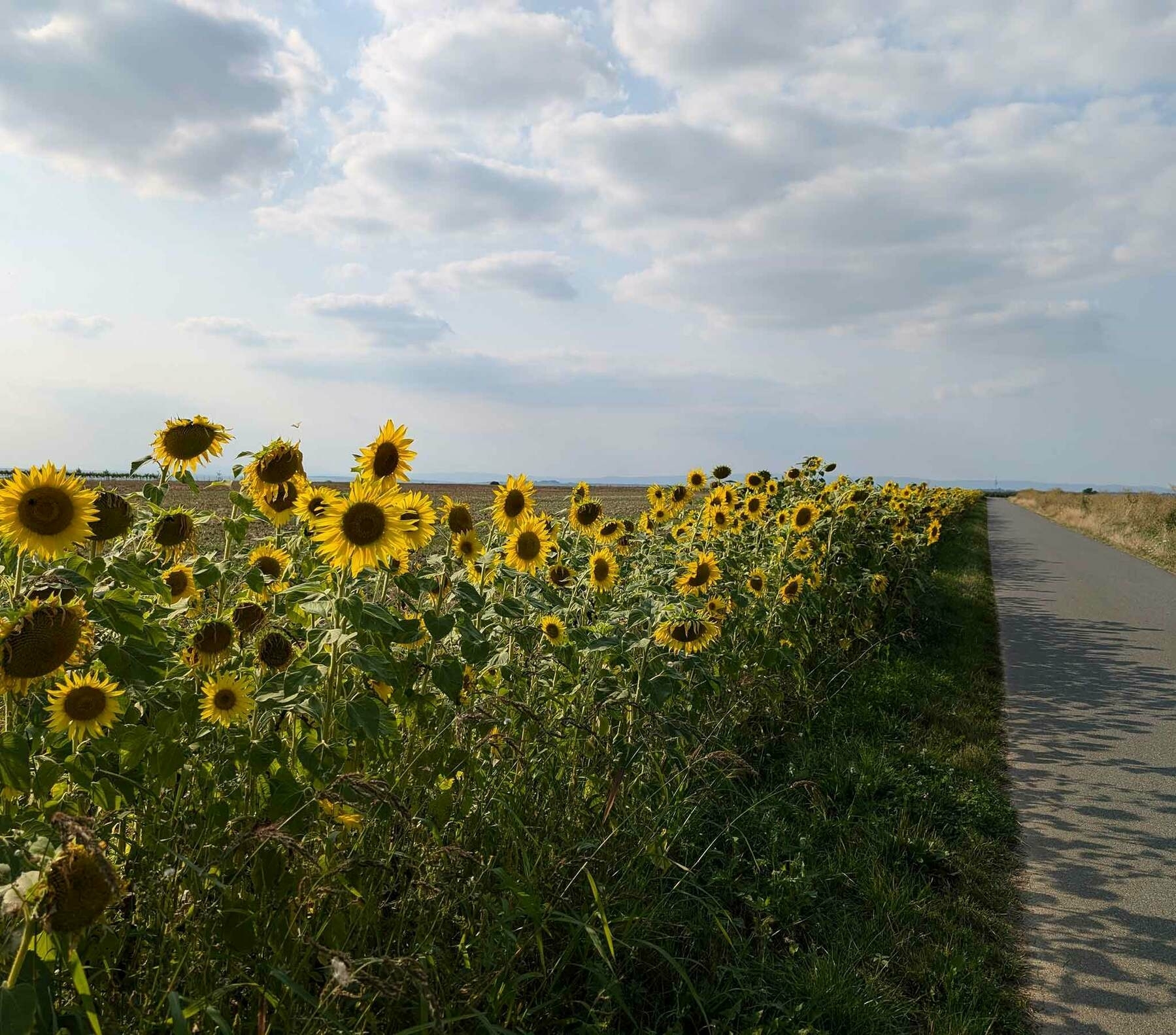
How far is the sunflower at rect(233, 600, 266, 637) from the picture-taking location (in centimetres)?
285

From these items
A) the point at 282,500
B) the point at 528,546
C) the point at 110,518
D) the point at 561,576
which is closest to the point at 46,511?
the point at 110,518

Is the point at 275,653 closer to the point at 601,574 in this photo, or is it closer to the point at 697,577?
the point at 601,574

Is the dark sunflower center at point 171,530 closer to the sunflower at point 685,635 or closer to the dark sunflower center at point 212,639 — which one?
the dark sunflower center at point 212,639

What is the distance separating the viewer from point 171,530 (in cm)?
280

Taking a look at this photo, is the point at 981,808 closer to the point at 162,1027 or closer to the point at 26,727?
the point at 162,1027

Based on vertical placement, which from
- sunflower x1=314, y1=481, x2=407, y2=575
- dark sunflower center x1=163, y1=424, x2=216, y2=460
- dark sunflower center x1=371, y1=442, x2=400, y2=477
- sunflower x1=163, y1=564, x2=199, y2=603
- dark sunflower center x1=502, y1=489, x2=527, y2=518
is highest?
dark sunflower center x1=163, y1=424, x2=216, y2=460

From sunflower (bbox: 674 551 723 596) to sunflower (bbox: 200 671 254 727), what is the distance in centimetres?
269

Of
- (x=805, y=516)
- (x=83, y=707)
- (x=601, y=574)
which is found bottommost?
(x=83, y=707)

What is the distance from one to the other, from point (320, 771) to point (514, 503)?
5.93 ft

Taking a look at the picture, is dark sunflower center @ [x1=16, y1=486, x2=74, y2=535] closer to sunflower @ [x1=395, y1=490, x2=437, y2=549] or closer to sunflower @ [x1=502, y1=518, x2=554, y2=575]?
sunflower @ [x1=395, y1=490, x2=437, y2=549]

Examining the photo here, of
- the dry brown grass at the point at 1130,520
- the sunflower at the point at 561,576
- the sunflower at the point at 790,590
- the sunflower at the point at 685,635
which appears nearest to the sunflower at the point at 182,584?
the sunflower at the point at 561,576

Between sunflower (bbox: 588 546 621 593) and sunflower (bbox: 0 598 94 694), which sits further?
sunflower (bbox: 588 546 621 593)

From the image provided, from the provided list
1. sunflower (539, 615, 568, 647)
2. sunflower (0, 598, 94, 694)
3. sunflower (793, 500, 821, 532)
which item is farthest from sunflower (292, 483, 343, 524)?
sunflower (793, 500, 821, 532)

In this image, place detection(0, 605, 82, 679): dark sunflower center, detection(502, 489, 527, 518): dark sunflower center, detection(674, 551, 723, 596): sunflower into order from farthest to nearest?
detection(674, 551, 723, 596): sunflower, detection(502, 489, 527, 518): dark sunflower center, detection(0, 605, 82, 679): dark sunflower center
